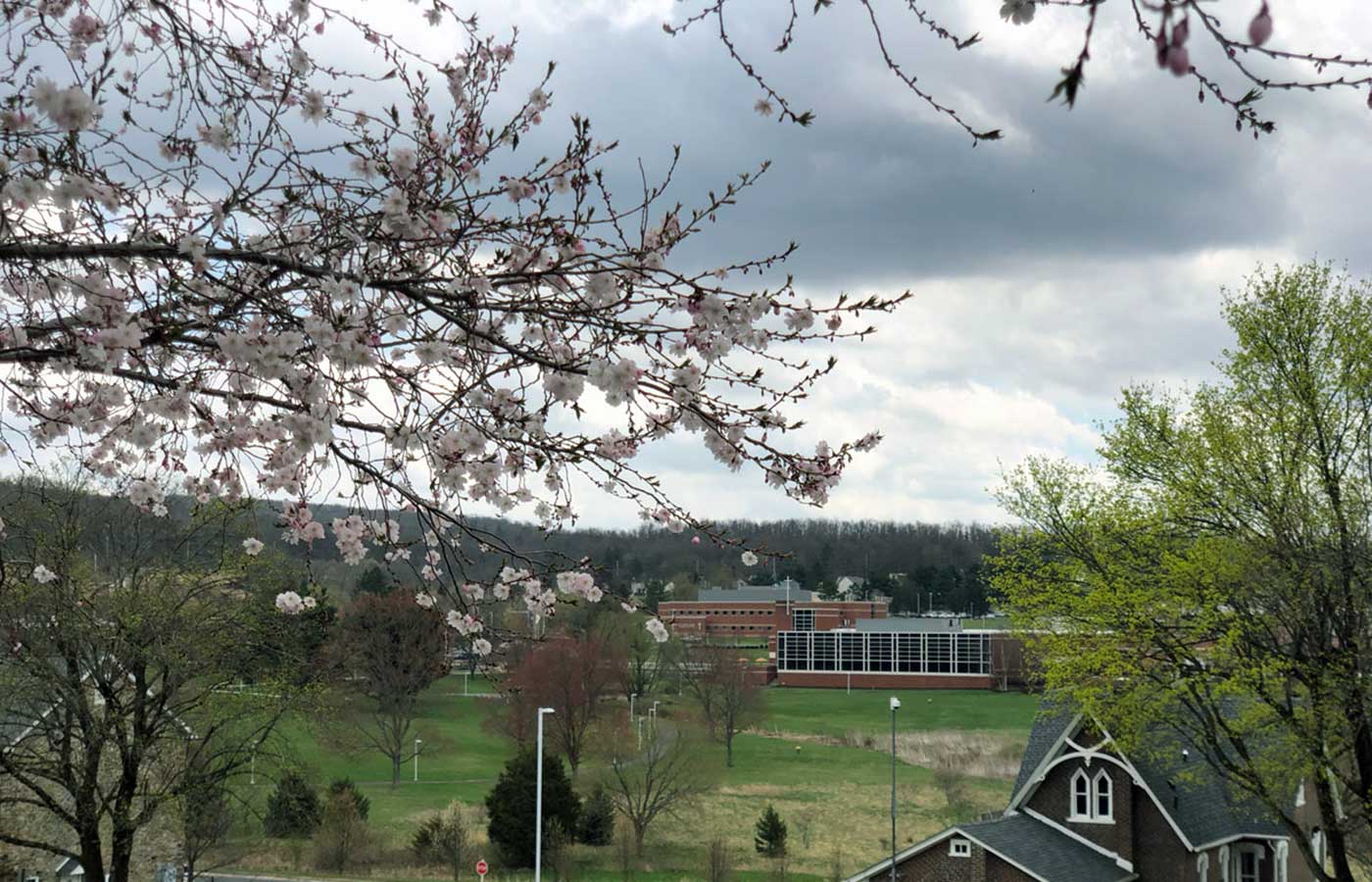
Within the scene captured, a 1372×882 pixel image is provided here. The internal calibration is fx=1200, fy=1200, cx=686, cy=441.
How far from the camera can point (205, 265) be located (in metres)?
4.63

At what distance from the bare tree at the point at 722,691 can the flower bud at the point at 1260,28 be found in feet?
185

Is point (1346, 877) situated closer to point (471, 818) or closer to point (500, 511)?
point (500, 511)

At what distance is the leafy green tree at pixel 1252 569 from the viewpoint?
737 inches

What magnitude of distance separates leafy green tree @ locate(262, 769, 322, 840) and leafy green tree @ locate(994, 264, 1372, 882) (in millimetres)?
21893

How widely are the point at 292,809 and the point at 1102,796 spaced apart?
2153cm

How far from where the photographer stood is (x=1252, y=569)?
19219mm

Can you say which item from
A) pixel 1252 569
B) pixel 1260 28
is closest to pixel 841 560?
pixel 1252 569

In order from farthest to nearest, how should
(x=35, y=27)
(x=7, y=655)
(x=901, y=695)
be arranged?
(x=901, y=695) → (x=7, y=655) → (x=35, y=27)

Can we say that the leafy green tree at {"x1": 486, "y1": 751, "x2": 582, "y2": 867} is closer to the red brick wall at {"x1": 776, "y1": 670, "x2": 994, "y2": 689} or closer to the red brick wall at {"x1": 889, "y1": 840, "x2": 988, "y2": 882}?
the red brick wall at {"x1": 889, "y1": 840, "x2": 988, "y2": 882}

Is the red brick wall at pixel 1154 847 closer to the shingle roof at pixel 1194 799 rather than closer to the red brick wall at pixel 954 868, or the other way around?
the shingle roof at pixel 1194 799

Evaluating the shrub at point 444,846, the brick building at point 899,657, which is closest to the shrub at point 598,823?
the shrub at point 444,846

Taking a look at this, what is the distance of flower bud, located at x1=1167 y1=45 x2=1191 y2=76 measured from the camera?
1.94 m

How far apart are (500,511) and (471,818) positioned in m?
36.7

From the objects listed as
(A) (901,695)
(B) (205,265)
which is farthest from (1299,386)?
(A) (901,695)
